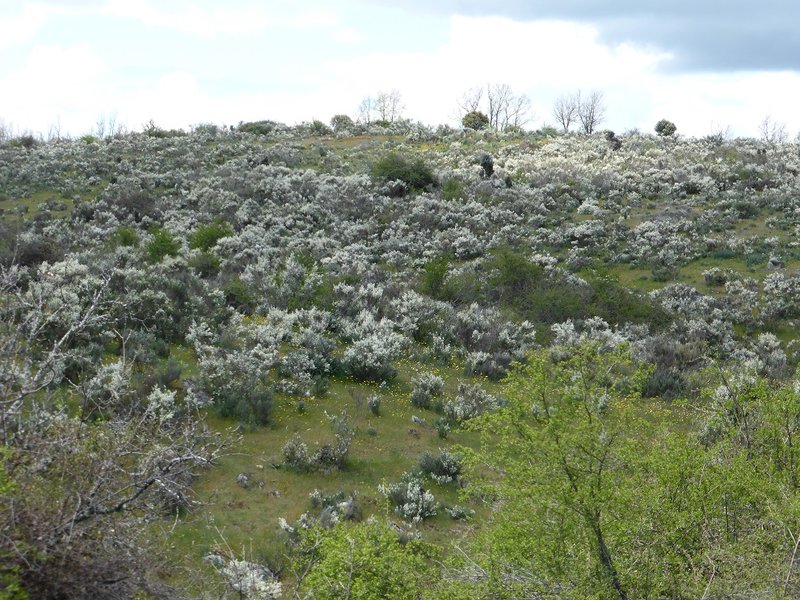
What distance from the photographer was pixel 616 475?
5.67 metres

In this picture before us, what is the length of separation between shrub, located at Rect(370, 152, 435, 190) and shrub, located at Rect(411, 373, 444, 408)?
18.7 meters

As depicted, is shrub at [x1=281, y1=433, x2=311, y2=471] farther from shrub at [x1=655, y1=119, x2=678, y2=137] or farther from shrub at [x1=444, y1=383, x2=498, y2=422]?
shrub at [x1=655, y1=119, x2=678, y2=137]

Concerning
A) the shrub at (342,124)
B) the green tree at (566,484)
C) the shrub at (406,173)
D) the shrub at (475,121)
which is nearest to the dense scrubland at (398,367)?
the green tree at (566,484)

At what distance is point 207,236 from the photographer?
2398 cm

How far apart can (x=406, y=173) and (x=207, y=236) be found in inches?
441

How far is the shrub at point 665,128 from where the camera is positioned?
4891 centimetres

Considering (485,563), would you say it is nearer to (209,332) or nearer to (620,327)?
(209,332)

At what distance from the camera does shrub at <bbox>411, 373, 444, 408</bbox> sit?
44.0ft

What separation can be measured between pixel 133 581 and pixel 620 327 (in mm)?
16429

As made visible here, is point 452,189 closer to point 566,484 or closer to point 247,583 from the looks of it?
point 247,583

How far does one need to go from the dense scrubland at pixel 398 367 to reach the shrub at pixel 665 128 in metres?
6.78

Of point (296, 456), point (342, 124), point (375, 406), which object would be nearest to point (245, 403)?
point (296, 456)

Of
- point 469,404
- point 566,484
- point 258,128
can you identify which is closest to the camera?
point 566,484

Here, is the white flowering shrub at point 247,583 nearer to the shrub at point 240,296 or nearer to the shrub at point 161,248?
the shrub at point 240,296
